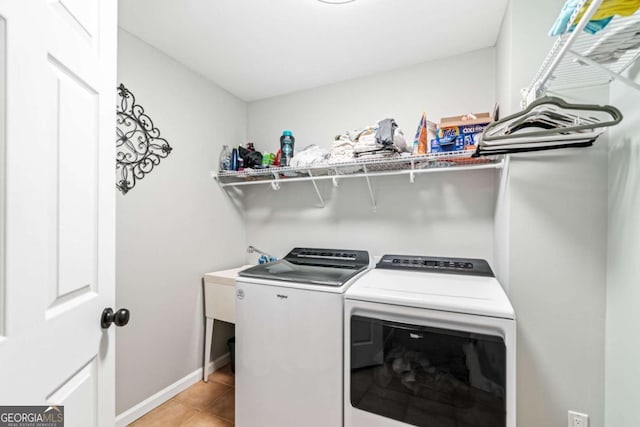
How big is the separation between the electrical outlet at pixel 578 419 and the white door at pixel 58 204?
6.17 ft

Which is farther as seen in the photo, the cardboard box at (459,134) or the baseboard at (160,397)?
the baseboard at (160,397)

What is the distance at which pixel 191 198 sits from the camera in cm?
220

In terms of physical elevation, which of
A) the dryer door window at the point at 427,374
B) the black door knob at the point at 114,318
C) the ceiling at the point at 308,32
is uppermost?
the ceiling at the point at 308,32

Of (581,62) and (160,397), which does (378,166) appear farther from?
(160,397)

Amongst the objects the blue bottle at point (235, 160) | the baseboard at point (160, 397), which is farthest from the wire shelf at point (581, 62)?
the baseboard at point (160, 397)

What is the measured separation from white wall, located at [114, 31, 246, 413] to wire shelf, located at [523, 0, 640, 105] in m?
2.21

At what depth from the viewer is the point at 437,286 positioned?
4.63ft

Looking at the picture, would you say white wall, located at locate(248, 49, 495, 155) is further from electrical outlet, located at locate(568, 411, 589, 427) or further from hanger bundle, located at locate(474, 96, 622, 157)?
electrical outlet, located at locate(568, 411, 589, 427)

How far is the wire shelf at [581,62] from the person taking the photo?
2.43 ft

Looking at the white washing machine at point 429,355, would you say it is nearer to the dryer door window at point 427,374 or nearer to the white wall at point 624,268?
the dryer door window at point 427,374

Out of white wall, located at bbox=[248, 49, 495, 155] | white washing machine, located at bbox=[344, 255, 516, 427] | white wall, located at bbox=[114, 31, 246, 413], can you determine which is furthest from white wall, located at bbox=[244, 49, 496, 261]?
white washing machine, located at bbox=[344, 255, 516, 427]

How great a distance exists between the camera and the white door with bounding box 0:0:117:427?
22.4 inches

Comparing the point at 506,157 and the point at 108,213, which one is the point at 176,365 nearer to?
the point at 108,213

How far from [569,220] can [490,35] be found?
1.33m
